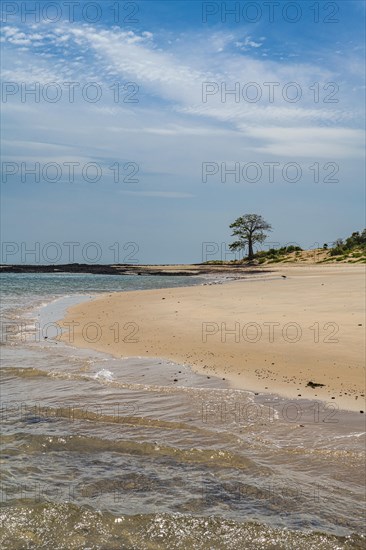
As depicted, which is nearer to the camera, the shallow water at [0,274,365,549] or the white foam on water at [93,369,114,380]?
the shallow water at [0,274,365,549]

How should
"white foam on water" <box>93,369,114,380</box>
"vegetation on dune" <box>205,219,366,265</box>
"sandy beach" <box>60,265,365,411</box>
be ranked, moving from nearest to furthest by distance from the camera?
1. "sandy beach" <box>60,265,365,411</box>
2. "white foam on water" <box>93,369,114,380</box>
3. "vegetation on dune" <box>205,219,366,265</box>

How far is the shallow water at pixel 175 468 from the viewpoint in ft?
16.2

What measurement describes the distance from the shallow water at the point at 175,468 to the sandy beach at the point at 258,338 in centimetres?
95

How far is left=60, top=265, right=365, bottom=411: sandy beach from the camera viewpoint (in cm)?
982

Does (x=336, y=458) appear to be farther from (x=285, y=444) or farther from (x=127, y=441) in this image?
(x=127, y=441)

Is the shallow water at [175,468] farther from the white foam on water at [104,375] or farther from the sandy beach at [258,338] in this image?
the sandy beach at [258,338]

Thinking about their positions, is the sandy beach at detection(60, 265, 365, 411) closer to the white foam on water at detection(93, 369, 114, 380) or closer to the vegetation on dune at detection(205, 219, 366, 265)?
the white foam on water at detection(93, 369, 114, 380)

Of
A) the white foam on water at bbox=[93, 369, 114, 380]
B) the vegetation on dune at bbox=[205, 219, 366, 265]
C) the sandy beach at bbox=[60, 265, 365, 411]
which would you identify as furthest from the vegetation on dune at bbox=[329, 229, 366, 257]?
the white foam on water at bbox=[93, 369, 114, 380]

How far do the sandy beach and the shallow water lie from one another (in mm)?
947

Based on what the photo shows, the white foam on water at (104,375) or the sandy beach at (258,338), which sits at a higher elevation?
the sandy beach at (258,338)

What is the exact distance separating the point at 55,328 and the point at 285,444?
1352cm

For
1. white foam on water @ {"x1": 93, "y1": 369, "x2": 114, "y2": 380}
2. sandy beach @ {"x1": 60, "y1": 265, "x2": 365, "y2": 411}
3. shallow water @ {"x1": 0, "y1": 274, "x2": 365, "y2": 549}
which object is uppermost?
sandy beach @ {"x1": 60, "y1": 265, "x2": 365, "y2": 411}

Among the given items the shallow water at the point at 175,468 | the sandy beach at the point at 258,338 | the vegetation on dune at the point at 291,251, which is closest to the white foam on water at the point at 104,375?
the shallow water at the point at 175,468

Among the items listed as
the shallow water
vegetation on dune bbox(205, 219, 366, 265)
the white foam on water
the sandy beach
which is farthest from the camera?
vegetation on dune bbox(205, 219, 366, 265)
